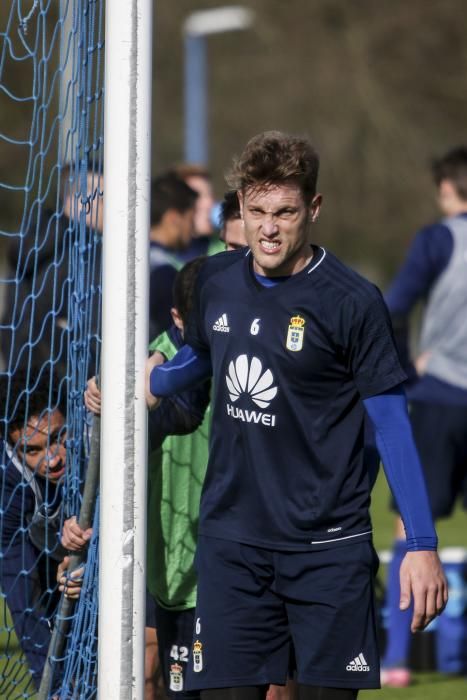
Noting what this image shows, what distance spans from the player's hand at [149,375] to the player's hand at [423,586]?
84 cm

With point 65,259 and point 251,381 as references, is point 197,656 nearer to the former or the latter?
point 251,381

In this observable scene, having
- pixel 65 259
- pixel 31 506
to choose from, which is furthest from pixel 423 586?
pixel 65 259

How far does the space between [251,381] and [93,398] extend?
1.60 feet

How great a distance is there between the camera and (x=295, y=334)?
129 inches

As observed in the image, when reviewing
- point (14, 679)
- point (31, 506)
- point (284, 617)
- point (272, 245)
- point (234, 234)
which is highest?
point (234, 234)

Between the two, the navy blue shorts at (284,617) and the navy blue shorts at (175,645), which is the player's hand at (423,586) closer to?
the navy blue shorts at (284,617)

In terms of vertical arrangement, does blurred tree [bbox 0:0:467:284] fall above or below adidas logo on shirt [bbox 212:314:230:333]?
above

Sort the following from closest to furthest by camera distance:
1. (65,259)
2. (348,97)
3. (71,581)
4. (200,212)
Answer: (71,581)
(65,259)
(200,212)
(348,97)

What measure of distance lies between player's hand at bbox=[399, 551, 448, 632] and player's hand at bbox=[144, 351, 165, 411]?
841 mm

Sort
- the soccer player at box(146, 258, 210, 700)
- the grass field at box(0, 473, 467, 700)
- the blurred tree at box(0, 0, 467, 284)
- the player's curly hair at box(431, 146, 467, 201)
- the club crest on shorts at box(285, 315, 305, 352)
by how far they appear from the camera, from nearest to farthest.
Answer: the club crest on shorts at box(285, 315, 305, 352)
the soccer player at box(146, 258, 210, 700)
the grass field at box(0, 473, 467, 700)
the player's curly hair at box(431, 146, 467, 201)
the blurred tree at box(0, 0, 467, 284)

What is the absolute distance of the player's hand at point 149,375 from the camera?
3.62m

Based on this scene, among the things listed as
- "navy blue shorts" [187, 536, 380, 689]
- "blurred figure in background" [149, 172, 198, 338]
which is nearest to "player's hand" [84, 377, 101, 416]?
"navy blue shorts" [187, 536, 380, 689]

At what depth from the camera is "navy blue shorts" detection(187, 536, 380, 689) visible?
3268mm

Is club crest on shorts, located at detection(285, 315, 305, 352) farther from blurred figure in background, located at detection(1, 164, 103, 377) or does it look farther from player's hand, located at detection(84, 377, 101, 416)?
blurred figure in background, located at detection(1, 164, 103, 377)
